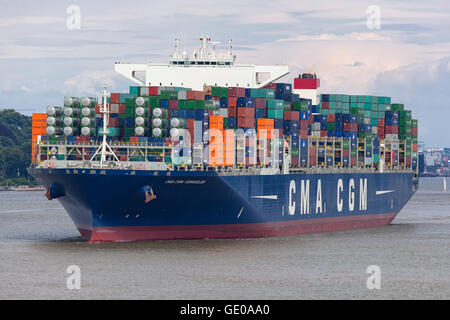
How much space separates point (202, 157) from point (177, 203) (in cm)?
348

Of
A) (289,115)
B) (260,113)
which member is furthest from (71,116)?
(289,115)

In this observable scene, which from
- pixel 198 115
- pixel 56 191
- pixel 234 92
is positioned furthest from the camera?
pixel 234 92

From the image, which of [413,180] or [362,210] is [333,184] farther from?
[413,180]

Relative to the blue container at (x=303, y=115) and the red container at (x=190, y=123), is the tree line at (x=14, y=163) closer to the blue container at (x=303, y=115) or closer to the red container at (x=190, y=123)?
the blue container at (x=303, y=115)

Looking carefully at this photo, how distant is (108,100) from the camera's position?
5850 cm

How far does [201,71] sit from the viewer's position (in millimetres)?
68500

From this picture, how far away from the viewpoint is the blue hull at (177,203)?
52.1 meters

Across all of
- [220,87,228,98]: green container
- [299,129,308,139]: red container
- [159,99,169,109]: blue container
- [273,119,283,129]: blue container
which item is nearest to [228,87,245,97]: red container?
[220,87,228,98]: green container

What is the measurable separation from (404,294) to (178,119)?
19777 mm

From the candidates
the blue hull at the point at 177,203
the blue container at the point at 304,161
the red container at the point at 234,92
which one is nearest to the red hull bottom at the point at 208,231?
the blue hull at the point at 177,203

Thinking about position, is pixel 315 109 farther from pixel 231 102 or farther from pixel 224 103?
pixel 224 103

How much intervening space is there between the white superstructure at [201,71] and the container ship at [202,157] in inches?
2.8

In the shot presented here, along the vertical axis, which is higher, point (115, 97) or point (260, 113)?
point (115, 97)
